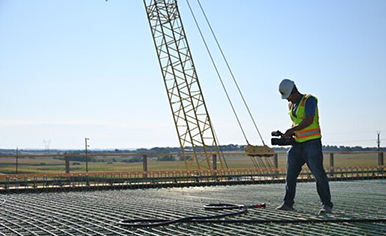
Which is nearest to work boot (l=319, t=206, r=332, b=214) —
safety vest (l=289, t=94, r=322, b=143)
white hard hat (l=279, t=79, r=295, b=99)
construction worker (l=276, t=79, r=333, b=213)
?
construction worker (l=276, t=79, r=333, b=213)

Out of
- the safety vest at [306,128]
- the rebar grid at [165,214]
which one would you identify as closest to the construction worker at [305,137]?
the safety vest at [306,128]

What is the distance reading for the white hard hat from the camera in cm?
754

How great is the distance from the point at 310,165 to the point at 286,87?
3.33 ft

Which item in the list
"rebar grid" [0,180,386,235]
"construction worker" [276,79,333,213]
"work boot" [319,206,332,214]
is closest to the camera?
"rebar grid" [0,180,386,235]

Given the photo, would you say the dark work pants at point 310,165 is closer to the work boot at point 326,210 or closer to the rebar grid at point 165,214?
the work boot at point 326,210

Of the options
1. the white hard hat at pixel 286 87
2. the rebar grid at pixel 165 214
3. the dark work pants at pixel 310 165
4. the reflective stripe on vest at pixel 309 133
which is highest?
the white hard hat at pixel 286 87

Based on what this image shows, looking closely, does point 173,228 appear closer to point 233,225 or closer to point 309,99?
point 233,225

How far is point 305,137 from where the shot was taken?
7539 millimetres

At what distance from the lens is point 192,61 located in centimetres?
4362

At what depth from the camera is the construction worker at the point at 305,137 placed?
7.41 m

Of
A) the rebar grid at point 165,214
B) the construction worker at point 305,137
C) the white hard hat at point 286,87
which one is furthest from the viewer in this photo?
the white hard hat at point 286,87

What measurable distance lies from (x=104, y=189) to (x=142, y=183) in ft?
3.30

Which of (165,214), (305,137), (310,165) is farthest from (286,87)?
(165,214)

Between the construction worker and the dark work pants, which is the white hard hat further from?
the dark work pants
